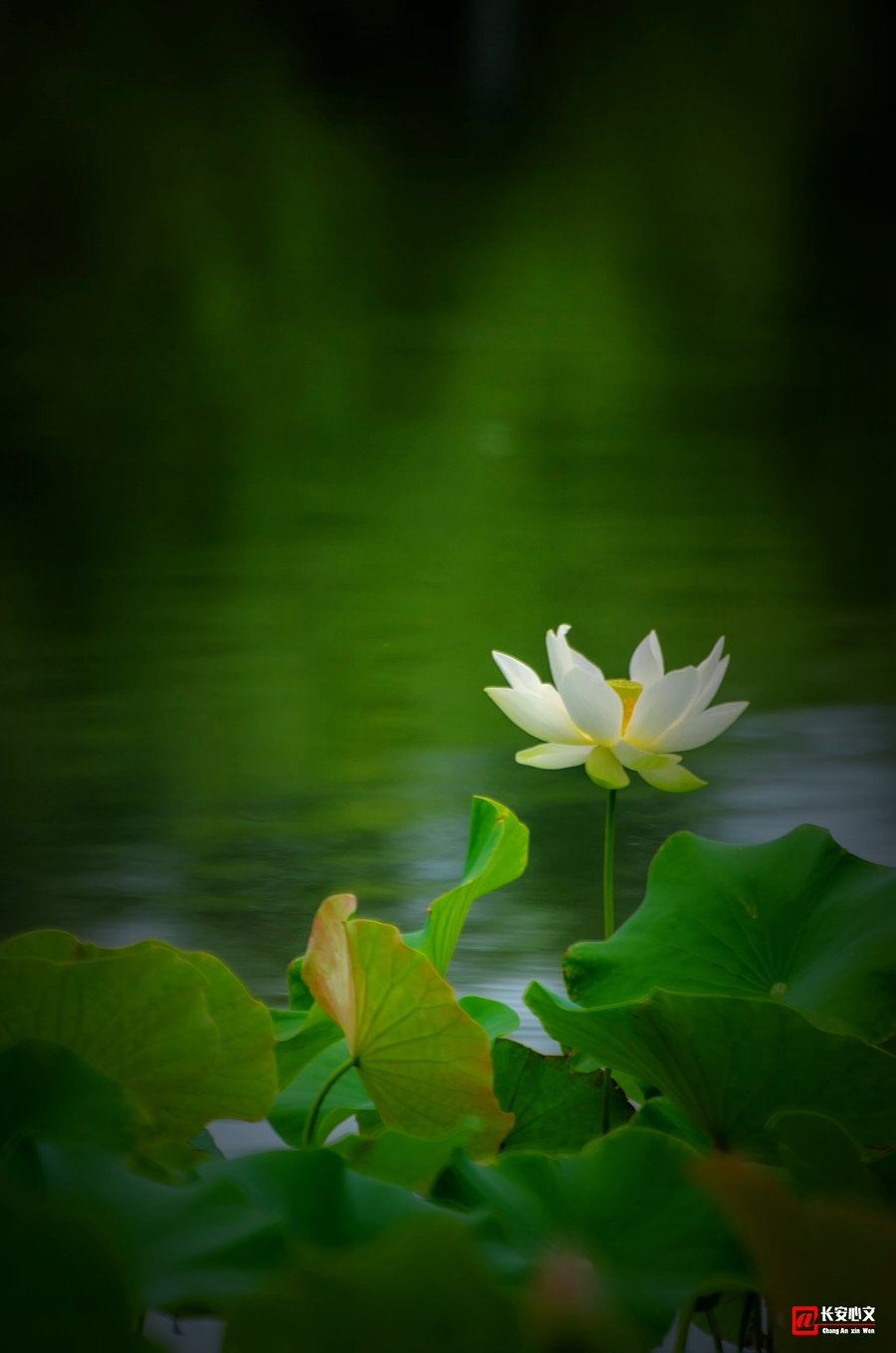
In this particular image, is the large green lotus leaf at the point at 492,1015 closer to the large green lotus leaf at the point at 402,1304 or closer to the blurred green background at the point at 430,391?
the large green lotus leaf at the point at 402,1304

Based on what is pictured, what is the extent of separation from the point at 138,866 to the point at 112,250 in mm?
753

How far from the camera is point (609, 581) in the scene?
49.9 inches

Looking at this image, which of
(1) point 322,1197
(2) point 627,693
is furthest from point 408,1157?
(2) point 627,693

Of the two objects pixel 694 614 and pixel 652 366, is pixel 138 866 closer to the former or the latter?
pixel 694 614

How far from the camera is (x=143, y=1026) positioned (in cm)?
37

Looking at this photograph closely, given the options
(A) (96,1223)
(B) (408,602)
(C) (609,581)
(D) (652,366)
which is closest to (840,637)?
(C) (609,581)

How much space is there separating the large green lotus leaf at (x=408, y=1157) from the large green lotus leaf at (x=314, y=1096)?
0.11 m

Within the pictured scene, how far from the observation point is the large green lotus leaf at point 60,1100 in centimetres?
33

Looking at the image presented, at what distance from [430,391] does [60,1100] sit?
1052 mm

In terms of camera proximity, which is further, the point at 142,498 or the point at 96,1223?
the point at 142,498

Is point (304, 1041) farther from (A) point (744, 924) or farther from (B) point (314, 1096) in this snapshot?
(A) point (744, 924)

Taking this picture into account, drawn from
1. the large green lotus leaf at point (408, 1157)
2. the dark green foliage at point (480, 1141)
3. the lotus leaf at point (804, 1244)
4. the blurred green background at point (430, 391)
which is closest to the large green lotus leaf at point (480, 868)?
the dark green foliage at point (480, 1141)

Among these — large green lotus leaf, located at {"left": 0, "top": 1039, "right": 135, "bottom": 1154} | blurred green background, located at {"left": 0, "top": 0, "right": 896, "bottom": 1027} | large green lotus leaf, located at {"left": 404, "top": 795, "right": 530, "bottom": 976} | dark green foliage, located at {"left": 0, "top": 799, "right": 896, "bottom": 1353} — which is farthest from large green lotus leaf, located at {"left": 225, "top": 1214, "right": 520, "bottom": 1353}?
blurred green background, located at {"left": 0, "top": 0, "right": 896, "bottom": 1027}

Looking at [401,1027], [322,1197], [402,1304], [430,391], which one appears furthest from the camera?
[430,391]
